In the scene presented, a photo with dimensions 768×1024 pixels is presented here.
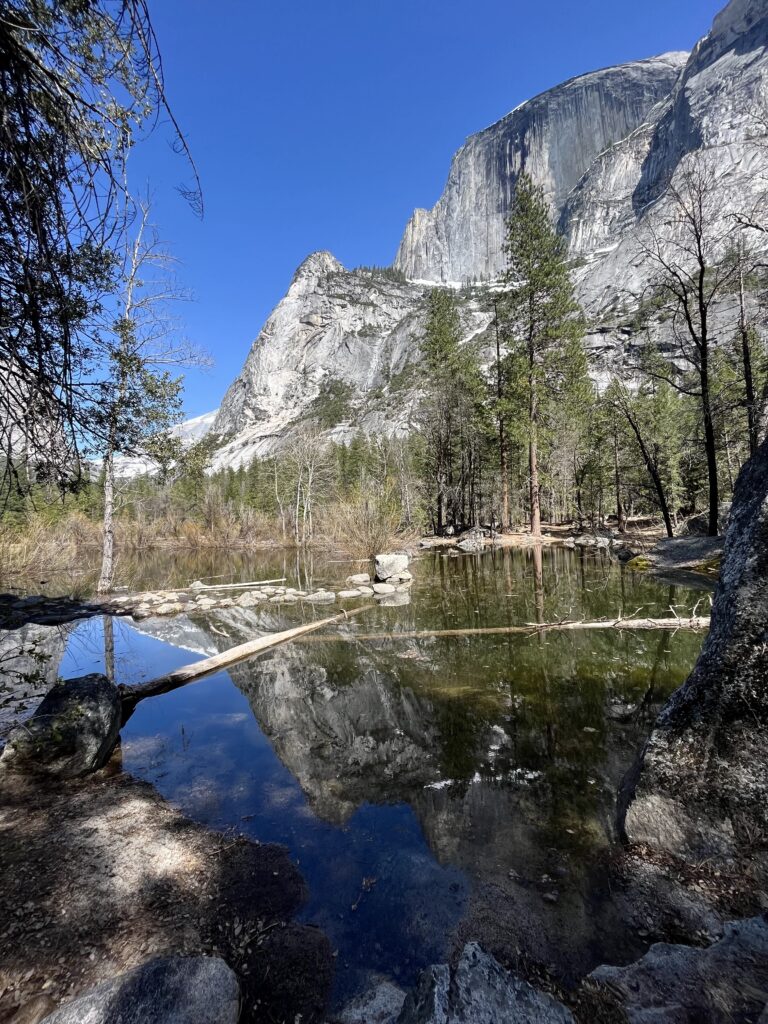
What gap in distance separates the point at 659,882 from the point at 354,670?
4465mm

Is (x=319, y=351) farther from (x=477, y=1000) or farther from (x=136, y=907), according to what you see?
(x=477, y=1000)

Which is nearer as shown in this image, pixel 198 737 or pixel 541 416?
pixel 198 737

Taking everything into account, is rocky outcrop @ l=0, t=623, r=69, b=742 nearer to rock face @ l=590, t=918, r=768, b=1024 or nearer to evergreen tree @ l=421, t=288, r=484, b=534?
rock face @ l=590, t=918, r=768, b=1024

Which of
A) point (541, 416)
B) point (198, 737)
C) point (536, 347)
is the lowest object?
point (198, 737)

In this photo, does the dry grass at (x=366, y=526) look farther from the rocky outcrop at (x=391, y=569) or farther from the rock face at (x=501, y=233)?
the rock face at (x=501, y=233)

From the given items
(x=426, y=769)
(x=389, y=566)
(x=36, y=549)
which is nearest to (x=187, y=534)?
(x=36, y=549)

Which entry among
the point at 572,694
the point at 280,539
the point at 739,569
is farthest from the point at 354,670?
the point at 280,539

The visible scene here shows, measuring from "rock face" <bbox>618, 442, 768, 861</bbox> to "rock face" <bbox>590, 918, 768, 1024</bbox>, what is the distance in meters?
0.82

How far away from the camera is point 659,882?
7.63 ft

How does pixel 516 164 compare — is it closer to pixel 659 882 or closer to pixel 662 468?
pixel 662 468

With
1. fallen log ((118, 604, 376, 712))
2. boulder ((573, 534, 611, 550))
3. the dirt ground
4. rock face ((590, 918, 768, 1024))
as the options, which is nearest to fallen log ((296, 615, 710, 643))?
fallen log ((118, 604, 376, 712))

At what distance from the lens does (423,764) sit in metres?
3.87

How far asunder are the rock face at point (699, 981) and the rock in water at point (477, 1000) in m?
0.28

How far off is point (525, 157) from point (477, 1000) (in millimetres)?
219092
